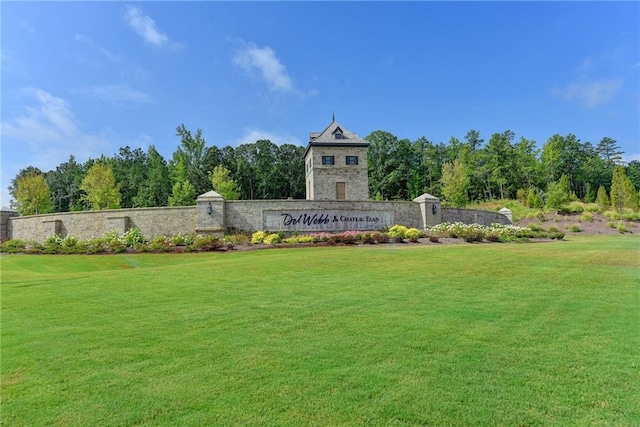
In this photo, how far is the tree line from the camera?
2282 inches

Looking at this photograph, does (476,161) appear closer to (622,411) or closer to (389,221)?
(389,221)

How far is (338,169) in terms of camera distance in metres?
36.2

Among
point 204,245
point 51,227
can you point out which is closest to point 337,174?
point 204,245

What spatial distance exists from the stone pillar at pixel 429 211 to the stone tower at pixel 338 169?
430 inches

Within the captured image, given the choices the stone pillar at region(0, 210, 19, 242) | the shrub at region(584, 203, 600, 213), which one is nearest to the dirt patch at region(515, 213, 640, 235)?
the shrub at region(584, 203, 600, 213)

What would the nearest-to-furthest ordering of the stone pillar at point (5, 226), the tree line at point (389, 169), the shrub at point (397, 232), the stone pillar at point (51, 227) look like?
the shrub at point (397, 232) < the stone pillar at point (51, 227) < the stone pillar at point (5, 226) < the tree line at point (389, 169)

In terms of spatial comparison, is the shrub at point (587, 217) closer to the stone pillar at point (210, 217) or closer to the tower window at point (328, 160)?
the tower window at point (328, 160)

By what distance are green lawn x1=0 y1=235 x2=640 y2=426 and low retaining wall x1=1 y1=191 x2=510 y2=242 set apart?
14206 mm

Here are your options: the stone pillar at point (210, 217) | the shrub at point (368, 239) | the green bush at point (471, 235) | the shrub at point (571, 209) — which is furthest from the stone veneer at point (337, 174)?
the shrub at point (571, 209)

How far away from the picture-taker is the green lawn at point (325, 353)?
3.21 m

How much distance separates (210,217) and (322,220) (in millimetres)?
6445

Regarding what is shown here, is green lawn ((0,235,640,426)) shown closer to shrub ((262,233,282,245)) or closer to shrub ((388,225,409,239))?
shrub ((262,233,282,245))

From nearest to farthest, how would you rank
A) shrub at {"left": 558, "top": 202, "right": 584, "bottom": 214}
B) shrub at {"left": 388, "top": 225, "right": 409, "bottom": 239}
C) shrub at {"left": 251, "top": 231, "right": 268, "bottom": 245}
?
shrub at {"left": 388, "top": 225, "right": 409, "bottom": 239} < shrub at {"left": 251, "top": 231, "right": 268, "bottom": 245} < shrub at {"left": 558, "top": 202, "right": 584, "bottom": 214}

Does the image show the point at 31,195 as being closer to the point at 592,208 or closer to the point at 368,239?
the point at 368,239
